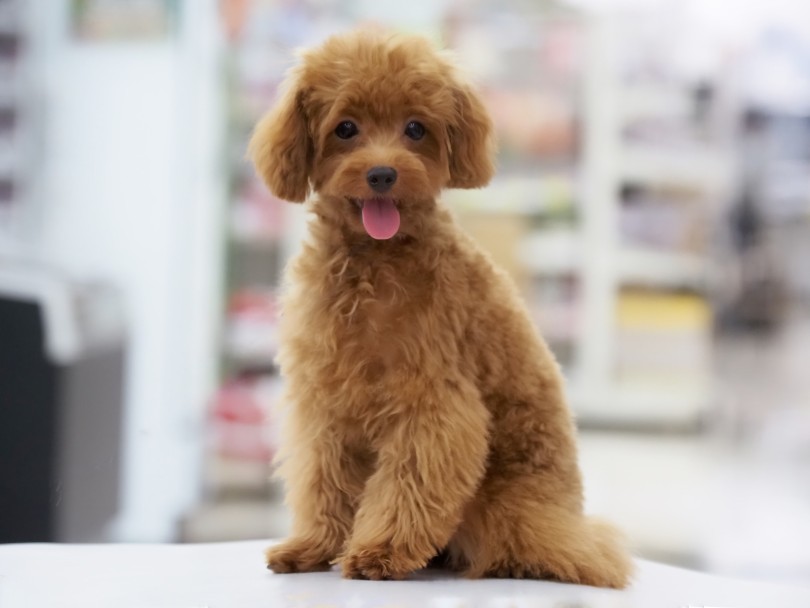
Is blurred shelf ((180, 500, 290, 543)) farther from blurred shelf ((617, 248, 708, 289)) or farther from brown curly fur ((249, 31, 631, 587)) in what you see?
blurred shelf ((617, 248, 708, 289))

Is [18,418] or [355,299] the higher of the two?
[355,299]

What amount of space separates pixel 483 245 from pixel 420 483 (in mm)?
693

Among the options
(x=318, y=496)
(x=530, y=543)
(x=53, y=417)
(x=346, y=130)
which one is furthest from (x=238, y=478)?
(x=346, y=130)

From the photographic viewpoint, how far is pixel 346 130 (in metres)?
1.10

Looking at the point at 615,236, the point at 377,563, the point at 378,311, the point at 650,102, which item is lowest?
the point at 377,563

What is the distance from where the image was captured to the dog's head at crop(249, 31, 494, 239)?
1.07 metres

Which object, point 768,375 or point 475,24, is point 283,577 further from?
point 768,375

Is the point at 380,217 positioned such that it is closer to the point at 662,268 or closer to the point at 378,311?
the point at 378,311

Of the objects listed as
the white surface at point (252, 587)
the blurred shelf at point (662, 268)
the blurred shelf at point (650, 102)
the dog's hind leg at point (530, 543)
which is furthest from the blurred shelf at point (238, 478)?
the blurred shelf at point (650, 102)

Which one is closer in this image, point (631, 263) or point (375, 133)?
point (375, 133)

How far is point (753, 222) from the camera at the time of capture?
4.02 metres

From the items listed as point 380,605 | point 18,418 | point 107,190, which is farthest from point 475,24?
point 380,605

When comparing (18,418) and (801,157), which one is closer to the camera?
(18,418)

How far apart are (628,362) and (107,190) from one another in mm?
2109
